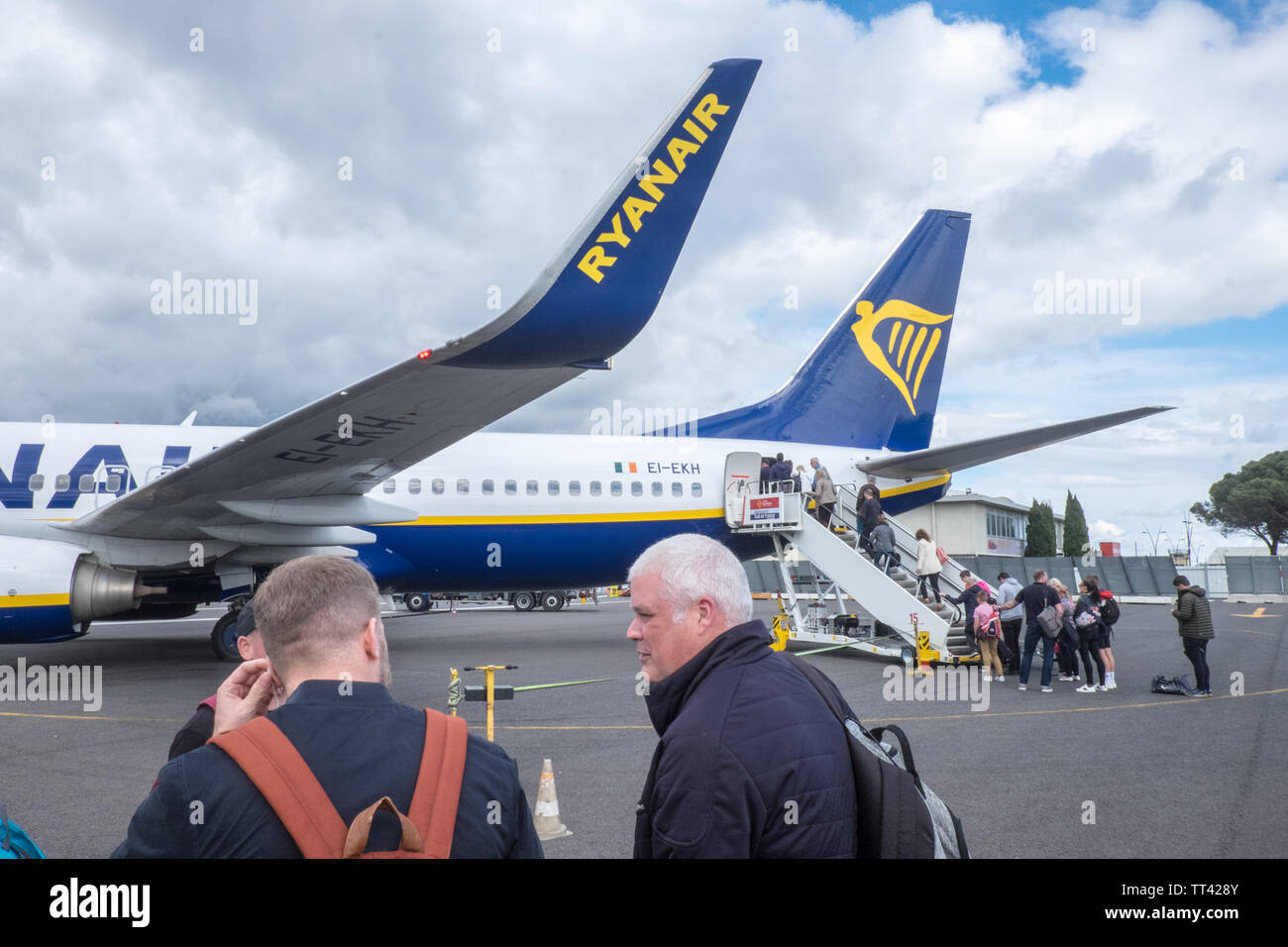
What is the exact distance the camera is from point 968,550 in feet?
243

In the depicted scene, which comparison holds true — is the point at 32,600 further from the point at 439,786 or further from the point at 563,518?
the point at 439,786

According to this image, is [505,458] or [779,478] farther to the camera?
[779,478]

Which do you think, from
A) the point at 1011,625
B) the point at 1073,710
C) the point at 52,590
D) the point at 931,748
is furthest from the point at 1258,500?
the point at 52,590

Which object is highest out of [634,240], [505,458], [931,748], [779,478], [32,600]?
[634,240]

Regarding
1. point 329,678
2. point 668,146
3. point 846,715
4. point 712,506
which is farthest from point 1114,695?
point 329,678

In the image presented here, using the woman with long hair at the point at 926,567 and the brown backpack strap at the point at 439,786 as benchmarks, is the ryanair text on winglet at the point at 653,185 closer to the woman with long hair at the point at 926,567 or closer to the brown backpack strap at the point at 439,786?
the brown backpack strap at the point at 439,786

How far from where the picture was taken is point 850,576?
1562 centimetres

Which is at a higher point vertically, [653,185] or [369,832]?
[653,185]

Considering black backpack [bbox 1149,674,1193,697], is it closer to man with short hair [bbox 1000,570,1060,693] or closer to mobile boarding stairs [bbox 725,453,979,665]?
man with short hair [bbox 1000,570,1060,693]

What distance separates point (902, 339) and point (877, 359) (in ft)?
2.41

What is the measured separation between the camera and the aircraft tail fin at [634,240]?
7.91 m

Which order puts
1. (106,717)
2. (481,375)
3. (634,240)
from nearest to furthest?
(634,240) < (106,717) < (481,375)
